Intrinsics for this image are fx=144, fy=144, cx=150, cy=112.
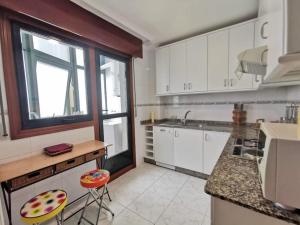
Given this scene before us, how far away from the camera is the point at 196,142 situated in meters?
2.43

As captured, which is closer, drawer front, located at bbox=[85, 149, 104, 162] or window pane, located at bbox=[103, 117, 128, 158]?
drawer front, located at bbox=[85, 149, 104, 162]

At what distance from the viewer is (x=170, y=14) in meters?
1.99

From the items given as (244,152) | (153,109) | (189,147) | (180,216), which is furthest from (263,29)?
(153,109)

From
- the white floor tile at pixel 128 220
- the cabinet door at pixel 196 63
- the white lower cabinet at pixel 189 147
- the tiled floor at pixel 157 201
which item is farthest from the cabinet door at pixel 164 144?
the white floor tile at pixel 128 220

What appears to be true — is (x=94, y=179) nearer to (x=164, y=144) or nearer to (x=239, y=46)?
(x=164, y=144)

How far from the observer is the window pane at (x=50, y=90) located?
1.64 meters

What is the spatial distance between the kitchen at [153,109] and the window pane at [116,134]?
21 mm

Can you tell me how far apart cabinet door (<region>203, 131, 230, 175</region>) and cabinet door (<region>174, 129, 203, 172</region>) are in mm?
65

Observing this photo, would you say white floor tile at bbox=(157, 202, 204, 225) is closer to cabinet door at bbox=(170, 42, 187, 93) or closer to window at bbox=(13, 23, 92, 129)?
window at bbox=(13, 23, 92, 129)

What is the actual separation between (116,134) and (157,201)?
1322 mm

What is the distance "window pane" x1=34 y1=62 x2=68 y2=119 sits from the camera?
1.64m

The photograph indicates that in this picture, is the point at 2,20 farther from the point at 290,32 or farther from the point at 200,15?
the point at 200,15

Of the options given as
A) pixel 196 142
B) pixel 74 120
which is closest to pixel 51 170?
pixel 74 120

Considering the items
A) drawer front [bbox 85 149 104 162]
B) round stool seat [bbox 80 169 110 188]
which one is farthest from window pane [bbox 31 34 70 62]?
round stool seat [bbox 80 169 110 188]
